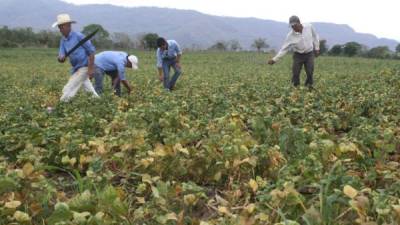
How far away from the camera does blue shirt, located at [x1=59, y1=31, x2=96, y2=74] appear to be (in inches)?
304

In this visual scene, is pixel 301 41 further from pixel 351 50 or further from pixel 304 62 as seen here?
pixel 351 50

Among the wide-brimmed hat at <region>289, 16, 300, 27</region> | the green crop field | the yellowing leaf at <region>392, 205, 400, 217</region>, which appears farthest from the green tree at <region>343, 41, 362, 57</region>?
the yellowing leaf at <region>392, 205, 400, 217</region>

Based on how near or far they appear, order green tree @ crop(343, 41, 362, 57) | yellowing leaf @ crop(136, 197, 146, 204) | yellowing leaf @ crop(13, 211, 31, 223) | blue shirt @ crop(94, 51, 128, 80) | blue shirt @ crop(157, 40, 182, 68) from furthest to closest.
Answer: green tree @ crop(343, 41, 362, 57) → blue shirt @ crop(157, 40, 182, 68) → blue shirt @ crop(94, 51, 128, 80) → yellowing leaf @ crop(136, 197, 146, 204) → yellowing leaf @ crop(13, 211, 31, 223)

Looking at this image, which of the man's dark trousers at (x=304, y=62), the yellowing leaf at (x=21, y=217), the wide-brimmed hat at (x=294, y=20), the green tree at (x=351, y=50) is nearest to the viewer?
the yellowing leaf at (x=21, y=217)

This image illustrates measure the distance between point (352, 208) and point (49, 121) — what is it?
12.4 ft

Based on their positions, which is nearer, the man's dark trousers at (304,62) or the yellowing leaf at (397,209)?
the yellowing leaf at (397,209)

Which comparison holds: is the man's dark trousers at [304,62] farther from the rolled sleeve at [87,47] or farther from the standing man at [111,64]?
the rolled sleeve at [87,47]

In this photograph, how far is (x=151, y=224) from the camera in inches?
125

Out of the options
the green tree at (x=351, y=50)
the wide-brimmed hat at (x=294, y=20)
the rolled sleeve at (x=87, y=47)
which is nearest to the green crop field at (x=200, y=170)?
the rolled sleeve at (x=87, y=47)

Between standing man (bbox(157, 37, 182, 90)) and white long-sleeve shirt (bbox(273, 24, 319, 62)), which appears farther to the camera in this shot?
standing man (bbox(157, 37, 182, 90))

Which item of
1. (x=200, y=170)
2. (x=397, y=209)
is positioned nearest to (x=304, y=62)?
(x=200, y=170)

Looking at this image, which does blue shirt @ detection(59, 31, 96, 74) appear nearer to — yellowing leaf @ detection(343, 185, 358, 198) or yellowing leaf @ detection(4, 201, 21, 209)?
yellowing leaf @ detection(4, 201, 21, 209)

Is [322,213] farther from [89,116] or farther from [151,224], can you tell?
[89,116]

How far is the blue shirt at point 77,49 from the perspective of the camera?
7.72m
